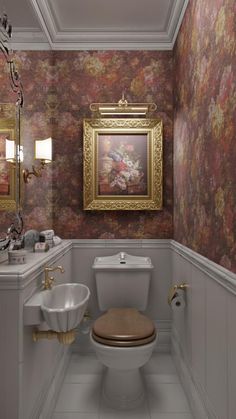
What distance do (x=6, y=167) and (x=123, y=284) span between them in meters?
1.21

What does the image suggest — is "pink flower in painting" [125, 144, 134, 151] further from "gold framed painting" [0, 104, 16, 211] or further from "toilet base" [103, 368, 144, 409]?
"toilet base" [103, 368, 144, 409]

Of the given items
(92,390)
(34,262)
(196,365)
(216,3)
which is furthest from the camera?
(92,390)

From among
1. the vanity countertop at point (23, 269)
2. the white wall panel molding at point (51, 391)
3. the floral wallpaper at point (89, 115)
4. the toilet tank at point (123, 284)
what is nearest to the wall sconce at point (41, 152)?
the floral wallpaper at point (89, 115)

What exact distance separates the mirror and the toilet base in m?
1.09

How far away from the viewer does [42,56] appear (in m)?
2.50

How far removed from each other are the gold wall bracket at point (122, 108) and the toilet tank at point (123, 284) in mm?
1191

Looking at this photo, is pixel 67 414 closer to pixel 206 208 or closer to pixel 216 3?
pixel 206 208

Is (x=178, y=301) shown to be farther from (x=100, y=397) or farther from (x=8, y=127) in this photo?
(x=8, y=127)

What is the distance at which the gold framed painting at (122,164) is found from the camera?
8.34 feet

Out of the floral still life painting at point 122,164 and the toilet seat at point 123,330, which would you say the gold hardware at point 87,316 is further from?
the floral still life painting at point 122,164

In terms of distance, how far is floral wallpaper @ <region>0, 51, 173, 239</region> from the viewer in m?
2.59

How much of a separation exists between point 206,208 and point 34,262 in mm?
899

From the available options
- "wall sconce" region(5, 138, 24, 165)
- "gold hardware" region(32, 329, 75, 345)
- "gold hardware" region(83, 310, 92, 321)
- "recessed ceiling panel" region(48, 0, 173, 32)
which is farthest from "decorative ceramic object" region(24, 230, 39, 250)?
"recessed ceiling panel" region(48, 0, 173, 32)

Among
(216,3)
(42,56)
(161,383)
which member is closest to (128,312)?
(161,383)
